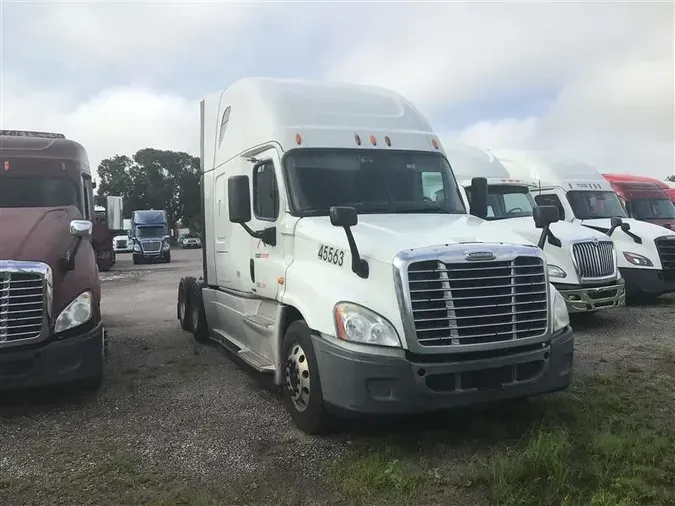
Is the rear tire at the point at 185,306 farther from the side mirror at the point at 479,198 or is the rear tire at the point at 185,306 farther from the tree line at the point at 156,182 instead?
the tree line at the point at 156,182

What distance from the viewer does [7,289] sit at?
550 cm

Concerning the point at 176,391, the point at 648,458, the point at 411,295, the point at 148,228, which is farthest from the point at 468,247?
the point at 148,228

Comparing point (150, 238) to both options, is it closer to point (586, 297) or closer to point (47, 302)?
point (586, 297)

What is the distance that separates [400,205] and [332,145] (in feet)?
3.06

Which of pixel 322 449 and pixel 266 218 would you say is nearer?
pixel 322 449

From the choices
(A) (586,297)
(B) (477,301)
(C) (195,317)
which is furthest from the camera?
(C) (195,317)

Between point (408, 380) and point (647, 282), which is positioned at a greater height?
point (408, 380)

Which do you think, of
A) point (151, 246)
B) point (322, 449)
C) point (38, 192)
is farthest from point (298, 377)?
point (151, 246)

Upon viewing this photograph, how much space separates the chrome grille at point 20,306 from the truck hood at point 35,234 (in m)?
0.24

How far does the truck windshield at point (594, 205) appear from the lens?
39.9 feet

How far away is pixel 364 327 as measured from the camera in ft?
15.0

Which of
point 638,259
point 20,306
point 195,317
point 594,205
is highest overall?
point 594,205

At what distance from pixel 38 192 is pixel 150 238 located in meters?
26.9

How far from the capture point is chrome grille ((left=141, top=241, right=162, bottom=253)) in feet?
110
